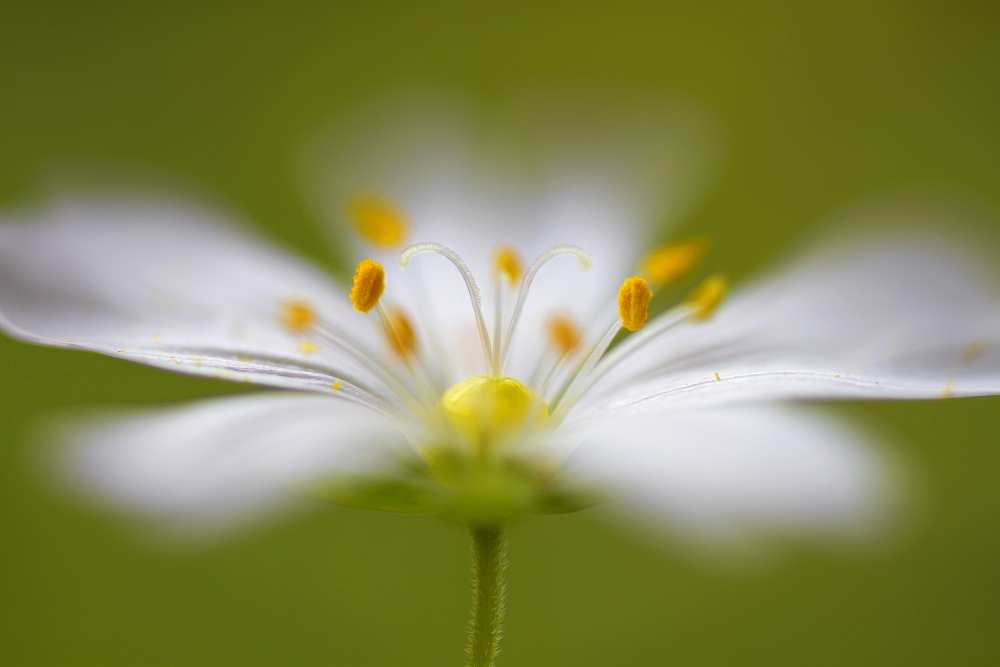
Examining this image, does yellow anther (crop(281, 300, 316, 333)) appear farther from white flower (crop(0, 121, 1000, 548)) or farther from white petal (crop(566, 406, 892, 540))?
white petal (crop(566, 406, 892, 540))

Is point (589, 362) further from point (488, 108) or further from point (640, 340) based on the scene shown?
point (488, 108)

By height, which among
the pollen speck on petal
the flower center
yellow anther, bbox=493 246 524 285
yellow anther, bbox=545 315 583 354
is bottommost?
the flower center

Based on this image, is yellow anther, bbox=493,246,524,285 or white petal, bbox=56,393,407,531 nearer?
white petal, bbox=56,393,407,531

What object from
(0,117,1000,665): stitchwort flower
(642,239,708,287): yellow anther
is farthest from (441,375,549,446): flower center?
(642,239,708,287): yellow anther

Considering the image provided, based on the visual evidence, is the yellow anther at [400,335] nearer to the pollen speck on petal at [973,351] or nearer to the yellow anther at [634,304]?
the yellow anther at [634,304]

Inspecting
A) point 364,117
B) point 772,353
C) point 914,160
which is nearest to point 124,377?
point 364,117

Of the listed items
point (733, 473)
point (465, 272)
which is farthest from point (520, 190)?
point (733, 473)

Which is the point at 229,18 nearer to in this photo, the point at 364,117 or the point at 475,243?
the point at 364,117

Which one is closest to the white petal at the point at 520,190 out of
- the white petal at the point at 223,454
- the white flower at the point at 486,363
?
the white flower at the point at 486,363
